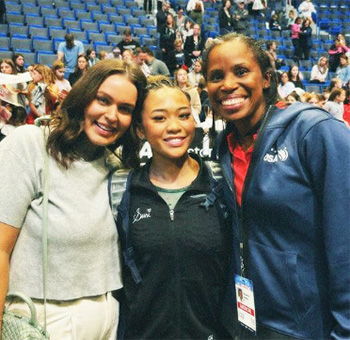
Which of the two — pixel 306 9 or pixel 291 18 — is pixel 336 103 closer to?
pixel 306 9

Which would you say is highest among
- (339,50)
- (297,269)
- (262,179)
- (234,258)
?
(262,179)

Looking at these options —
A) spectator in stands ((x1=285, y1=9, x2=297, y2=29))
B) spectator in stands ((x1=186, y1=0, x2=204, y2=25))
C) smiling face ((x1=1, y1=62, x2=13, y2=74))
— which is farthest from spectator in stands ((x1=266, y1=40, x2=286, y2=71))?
spectator in stands ((x1=285, y1=9, x2=297, y2=29))

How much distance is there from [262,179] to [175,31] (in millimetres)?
9672

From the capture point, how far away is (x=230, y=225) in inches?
75.9

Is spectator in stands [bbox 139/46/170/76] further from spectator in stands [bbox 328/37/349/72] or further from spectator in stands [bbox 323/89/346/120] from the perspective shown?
spectator in stands [bbox 328/37/349/72]

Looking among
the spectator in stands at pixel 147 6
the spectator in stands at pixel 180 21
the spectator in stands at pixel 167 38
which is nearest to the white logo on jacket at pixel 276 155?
the spectator in stands at pixel 167 38

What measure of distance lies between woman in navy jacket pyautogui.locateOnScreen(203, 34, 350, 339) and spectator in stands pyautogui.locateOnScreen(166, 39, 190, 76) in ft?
27.7

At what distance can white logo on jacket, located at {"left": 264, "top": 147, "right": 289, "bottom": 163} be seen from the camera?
1.61 meters

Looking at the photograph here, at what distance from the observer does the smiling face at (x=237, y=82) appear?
5.75 feet

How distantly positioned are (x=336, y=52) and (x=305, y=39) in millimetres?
986

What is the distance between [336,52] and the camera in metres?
12.7

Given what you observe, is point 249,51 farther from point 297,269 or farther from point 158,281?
point 158,281

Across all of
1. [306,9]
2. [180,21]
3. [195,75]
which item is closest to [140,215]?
[195,75]

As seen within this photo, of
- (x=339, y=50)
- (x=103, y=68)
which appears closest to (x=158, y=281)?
(x=103, y=68)
